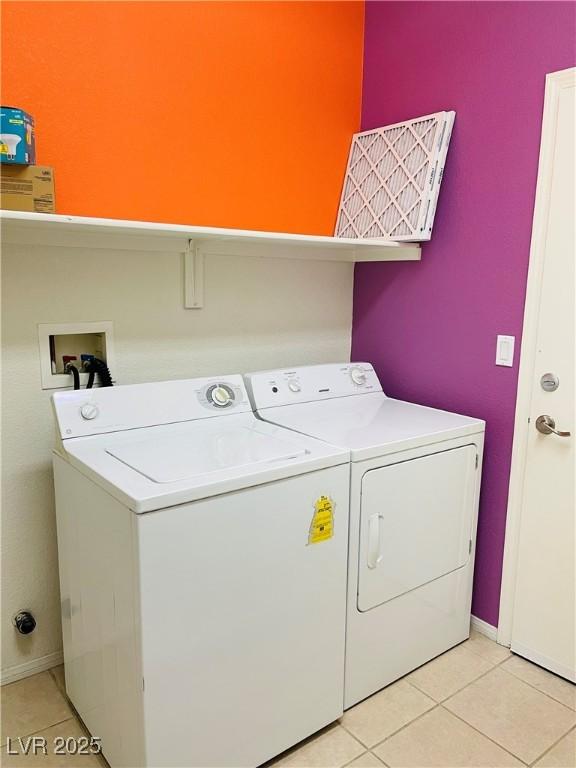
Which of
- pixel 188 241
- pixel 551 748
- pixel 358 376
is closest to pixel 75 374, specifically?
pixel 188 241

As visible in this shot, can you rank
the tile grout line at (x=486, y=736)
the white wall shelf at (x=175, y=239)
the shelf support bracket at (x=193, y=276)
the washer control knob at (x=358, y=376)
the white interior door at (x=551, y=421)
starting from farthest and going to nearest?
1. the washer control knob at (x=358, y=376)
2. the shelf support bracket at (x=193, y=276)
3. the white interior door at (x=551, y=421)
4. the tile grout line at (x=486, y=736)
5. the white wall shelf at (x=175, y=239)

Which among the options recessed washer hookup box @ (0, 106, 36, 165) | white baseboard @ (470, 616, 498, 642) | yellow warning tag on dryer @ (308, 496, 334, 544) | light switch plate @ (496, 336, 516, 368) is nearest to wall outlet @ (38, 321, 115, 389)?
recessed washer hookup box @ (0, 106, 36, 165)

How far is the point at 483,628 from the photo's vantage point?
234 centimetres

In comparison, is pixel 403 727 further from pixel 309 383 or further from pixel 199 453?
pixel 309 383

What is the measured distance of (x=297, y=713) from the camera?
1728mm

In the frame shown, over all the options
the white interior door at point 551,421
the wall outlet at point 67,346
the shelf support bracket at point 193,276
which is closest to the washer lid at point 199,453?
the wall outlet at point 67,346

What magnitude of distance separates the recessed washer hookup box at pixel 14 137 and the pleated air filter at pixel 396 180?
4.46ft

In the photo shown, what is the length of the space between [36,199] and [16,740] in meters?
1.58

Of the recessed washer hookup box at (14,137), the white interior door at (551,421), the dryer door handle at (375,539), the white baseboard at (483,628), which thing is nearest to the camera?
the recessed washer hookup box at (14,137)

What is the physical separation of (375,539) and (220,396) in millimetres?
716

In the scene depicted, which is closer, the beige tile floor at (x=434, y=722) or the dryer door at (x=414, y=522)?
the beige tile floor at (x=434, y=722)

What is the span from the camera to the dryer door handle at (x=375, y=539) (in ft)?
6.04

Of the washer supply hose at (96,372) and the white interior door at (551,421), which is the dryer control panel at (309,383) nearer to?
the washer supply hose at (96,372)

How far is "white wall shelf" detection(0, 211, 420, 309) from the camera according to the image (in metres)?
1.66
